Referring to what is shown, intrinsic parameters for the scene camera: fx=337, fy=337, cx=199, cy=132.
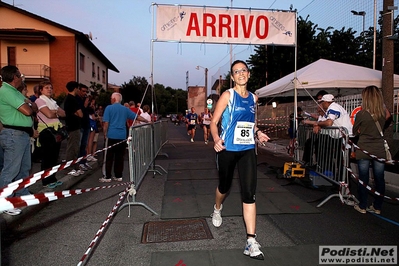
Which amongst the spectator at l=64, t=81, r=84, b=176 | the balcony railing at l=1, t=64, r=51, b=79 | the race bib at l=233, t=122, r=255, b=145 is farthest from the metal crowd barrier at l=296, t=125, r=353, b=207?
the balcony railing at l=1, t=64, r=51, b=79

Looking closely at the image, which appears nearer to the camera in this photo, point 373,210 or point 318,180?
point 373,210

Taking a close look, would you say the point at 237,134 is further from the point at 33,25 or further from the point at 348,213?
the point at 33,25

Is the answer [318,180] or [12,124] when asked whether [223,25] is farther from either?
[12,124]

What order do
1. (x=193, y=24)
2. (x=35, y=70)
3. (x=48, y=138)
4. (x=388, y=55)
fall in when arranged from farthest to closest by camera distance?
(x=35, y=70) < (x=193, y=24) < (x=388, y=55) < (x=48, y=138)

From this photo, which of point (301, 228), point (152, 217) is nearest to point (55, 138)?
point (152, 217)

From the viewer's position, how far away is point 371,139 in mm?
5055

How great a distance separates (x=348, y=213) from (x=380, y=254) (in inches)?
58.8

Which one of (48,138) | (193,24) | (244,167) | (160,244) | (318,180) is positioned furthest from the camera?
(193,24)

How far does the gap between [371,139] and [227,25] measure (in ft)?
19.3

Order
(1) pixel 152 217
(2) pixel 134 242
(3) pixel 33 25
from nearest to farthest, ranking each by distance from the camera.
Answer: (2) pixel 134 242
(1) pixel 152 217
(3) pixel 33 25

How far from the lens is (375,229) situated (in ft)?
14.6

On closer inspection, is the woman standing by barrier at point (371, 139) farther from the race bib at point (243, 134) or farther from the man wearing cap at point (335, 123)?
the race bib at point (243, 134)

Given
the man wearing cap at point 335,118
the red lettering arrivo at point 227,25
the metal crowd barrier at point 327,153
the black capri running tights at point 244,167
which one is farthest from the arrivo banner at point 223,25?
the black capri running tights at point 244,167

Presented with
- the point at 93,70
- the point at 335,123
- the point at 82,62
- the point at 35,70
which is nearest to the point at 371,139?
the point at 335,123
